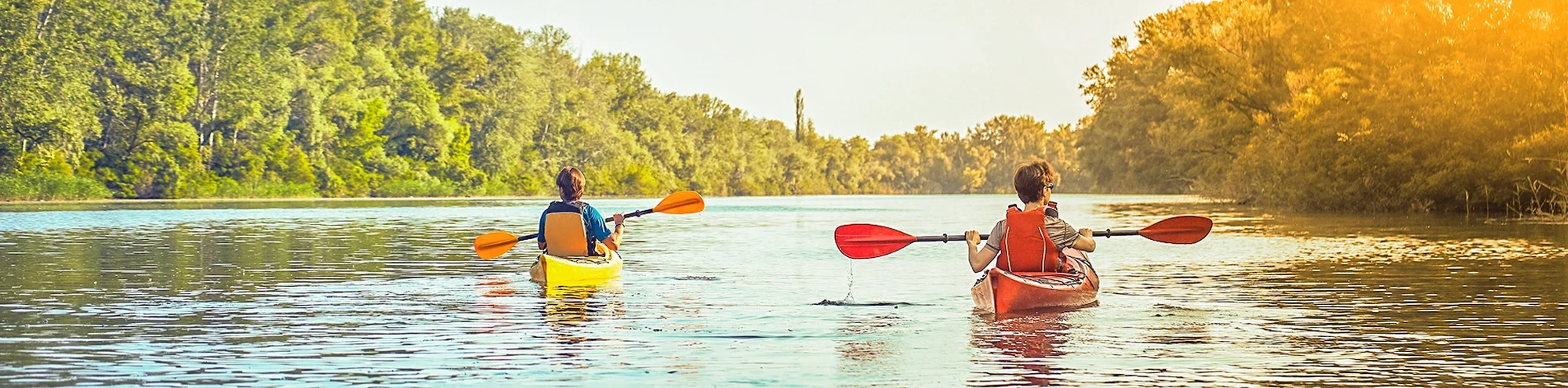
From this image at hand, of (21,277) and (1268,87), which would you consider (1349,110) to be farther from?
(21,277)

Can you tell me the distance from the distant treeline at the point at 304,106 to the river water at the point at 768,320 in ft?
140

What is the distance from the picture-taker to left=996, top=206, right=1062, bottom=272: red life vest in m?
11.9

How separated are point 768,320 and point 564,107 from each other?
325 ft

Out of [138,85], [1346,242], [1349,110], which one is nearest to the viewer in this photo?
[1346,242]

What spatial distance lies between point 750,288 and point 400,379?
7.53 meters

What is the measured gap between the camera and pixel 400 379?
8703 mm

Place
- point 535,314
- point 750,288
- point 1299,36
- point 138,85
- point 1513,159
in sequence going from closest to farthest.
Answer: point 535,314, point 750,288, point 1513,159, point 1299,36, point 138,85

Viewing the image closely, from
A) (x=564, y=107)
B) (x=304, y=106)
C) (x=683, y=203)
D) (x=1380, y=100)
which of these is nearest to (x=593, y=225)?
(x=683, y=203)

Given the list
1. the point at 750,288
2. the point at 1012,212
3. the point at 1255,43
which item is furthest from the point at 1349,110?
the point at 1012,212

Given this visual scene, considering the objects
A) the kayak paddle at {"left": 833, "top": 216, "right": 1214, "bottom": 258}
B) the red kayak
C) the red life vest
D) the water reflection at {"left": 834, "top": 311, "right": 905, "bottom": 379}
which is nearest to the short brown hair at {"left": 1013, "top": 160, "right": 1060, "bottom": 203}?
the red life vest

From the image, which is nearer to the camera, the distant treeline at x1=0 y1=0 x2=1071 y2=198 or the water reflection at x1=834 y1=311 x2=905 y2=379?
the water reflection at x1=834 y1=311 x2=905 y2=379

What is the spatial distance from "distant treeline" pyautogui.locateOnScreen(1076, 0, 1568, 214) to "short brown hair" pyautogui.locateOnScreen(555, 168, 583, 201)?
2486 centimetres

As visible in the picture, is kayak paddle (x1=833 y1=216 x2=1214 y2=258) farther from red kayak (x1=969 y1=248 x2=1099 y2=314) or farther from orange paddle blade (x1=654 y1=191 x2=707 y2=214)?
orange paddle blade (x1=654 y1=191 x2=707 y2=214)

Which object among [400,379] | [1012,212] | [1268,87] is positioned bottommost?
[400,379]
